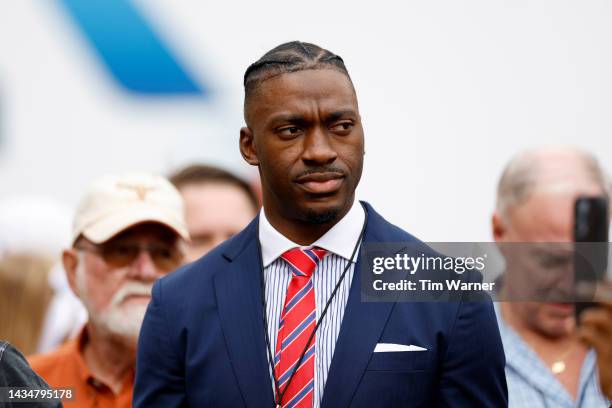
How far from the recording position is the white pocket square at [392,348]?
236 centimetres

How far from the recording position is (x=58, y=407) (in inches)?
87.2

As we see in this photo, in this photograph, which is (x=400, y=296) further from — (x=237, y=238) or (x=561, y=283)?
(x=561, y=283)

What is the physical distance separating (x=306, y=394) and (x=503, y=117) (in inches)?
125

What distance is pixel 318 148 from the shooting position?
2432mm

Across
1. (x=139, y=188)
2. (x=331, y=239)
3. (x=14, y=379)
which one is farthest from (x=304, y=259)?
(x=139, y=188)

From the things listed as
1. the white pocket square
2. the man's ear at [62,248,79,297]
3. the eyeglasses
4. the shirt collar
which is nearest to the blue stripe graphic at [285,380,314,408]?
the white pocket square

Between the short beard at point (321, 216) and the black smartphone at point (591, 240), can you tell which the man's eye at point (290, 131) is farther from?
the black smartphone at point (591, 240)

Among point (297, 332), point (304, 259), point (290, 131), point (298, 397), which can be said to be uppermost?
point (290, 131)

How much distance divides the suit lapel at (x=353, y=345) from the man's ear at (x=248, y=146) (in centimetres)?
34

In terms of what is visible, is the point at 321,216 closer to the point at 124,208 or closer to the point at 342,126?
the point at 342,126

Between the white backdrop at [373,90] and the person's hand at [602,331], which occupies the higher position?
the white backdrop at [373,90]

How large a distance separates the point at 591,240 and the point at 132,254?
130cm

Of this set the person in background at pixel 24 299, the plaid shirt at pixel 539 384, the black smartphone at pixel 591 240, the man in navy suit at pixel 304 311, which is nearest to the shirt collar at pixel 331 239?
the man in navy suit at pixel 304 311

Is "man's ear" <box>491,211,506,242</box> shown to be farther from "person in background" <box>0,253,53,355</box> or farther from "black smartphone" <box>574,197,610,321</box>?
"person in background" <box>0,253,53,355</box>
